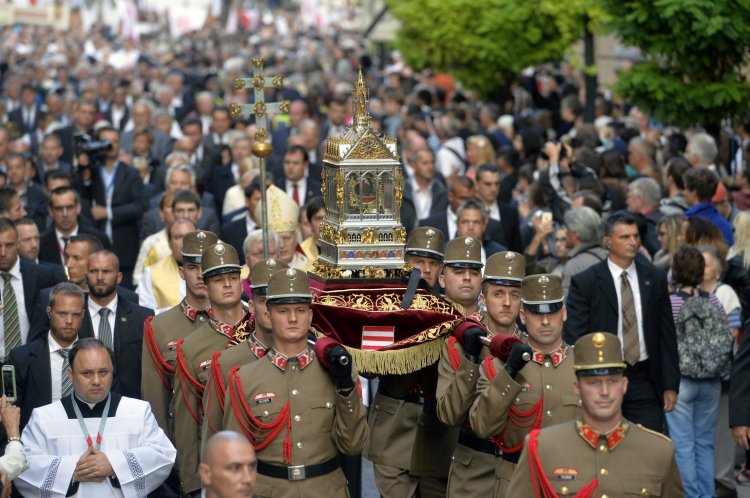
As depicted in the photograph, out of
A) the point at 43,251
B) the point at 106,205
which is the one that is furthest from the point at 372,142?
the point at 106,205

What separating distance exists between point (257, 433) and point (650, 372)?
3758 mm

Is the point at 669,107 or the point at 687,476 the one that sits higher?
the point at 669,107

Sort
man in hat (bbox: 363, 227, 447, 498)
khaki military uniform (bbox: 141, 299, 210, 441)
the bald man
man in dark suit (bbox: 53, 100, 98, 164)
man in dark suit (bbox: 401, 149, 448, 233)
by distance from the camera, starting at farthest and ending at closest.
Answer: man in dark suit (bbox: 53, 100, 98, 164), man in dark suit (bbox: 401, 149, 448, 233), khaki military uniform (bbox: 141, 299, 210, 441), man in hat (bbox: 363, 227, 447, 498), the bald man

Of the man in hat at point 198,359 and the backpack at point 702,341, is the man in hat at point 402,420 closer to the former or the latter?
the man in hat at point 198,359

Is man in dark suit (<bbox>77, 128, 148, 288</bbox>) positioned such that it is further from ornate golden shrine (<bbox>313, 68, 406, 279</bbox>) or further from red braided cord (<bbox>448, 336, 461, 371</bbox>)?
red braided cord (<bbox>448, 336, 461, 371</bbox>)

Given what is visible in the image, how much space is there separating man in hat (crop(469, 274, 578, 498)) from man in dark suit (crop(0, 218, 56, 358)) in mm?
4622

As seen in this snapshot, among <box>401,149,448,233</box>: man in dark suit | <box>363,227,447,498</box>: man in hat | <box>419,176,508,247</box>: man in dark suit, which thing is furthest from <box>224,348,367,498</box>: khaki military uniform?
<box>401,149,448,233</box>: man in dark suit

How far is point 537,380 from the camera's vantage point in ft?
30.2

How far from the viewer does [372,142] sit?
9.62 meters

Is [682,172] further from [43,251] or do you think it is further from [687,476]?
[43,251]

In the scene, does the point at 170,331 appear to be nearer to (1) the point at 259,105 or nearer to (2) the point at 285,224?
(1) the point at 259,105

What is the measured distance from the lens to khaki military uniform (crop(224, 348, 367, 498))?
29.3 feet

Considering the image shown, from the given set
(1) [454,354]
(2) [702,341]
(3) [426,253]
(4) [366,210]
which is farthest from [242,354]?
(2) [702,341]

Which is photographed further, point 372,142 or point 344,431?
point 372,142
